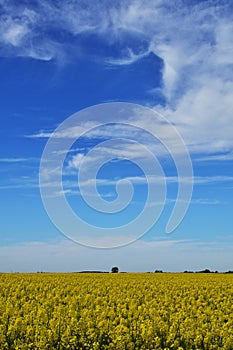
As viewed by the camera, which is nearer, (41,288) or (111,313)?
(111,313)

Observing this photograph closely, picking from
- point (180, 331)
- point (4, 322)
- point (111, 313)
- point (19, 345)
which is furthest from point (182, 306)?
point (19, 345)

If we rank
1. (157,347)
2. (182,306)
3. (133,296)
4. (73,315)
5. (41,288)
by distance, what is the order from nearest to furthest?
(157,347)
(73,315)
(182,306)
(133,296)
(41,288)

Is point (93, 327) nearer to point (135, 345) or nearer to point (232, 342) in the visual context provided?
point (135, 345)

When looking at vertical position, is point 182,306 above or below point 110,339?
above

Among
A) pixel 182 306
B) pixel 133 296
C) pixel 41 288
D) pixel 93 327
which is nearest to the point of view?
pixel 93 327

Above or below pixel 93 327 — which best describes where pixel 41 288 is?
above

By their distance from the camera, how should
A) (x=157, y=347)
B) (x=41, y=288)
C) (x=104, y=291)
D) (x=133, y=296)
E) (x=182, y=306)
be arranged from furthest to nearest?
1. (x=41, y=288)
2. (x=104, y=291)
3. (x=133, y=296)
4. (x=182, y=306)
5. (x=157, y=347)

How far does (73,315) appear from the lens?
14.7 metres

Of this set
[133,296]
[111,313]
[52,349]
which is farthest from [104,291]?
[52,349]

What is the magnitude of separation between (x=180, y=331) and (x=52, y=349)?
324 centimetres

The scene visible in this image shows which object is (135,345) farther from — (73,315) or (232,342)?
(73,315)

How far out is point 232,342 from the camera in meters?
12.1

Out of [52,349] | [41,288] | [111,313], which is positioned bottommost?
[52,349]

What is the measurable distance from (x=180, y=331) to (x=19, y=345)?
390 cm
